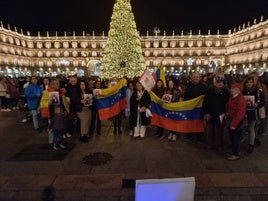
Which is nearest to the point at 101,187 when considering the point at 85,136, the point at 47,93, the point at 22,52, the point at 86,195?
the point at 86,195

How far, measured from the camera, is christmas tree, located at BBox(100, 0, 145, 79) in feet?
70.4

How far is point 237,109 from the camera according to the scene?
18.0ft

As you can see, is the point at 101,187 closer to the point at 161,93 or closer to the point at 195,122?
the point at 195,122

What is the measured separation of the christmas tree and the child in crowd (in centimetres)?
1520

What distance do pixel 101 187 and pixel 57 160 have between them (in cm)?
182

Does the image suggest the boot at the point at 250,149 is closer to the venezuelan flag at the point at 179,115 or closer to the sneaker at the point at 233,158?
the sneaker at the point at 233,158

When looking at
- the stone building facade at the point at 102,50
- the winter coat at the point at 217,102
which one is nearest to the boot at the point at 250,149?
the winter coat at the point at 217,102

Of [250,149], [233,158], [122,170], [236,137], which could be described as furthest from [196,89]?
[122,170]

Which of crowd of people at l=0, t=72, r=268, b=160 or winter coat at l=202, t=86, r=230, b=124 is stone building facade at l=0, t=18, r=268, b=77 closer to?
crowd of people at l=0, t=72, r=268, b=160

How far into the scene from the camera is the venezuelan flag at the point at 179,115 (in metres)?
6.95

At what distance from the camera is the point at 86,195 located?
4102 millimetres

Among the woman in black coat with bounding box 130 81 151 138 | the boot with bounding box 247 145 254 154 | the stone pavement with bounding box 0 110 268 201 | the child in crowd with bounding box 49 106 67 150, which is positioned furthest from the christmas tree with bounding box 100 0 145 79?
the boot with bounding box 247 145 254 154

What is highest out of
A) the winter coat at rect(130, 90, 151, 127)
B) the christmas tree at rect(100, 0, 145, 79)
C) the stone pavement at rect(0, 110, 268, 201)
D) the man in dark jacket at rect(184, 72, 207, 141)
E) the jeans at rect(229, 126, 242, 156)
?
the christmas tree at rect(100, 0, 145, 79)

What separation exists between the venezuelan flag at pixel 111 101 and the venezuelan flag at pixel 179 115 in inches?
49.8
